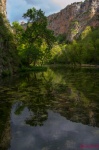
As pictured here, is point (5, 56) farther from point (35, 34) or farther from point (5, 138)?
point (5, 138)

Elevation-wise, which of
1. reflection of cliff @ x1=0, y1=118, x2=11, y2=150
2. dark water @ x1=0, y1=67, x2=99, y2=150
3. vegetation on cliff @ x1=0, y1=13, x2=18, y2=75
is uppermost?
vegetation on cliff @ x1=0, y1=13, x2=18, y2=75

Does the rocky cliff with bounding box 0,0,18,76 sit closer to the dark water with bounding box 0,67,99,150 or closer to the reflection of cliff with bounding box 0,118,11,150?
the dark water with bounding box 0,67,99,150

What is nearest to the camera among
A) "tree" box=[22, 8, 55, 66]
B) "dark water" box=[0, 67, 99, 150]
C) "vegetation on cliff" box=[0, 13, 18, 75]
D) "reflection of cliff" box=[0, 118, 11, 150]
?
"reflection of cliff" box=[0, 118, 11, 150]

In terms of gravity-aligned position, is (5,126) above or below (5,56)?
below

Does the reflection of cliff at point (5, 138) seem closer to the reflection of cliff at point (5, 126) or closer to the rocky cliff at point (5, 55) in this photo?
the reflection of cliff at point (5, 126)

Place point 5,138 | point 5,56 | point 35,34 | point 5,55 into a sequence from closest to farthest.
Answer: point 5,138, point 5,56, point 5,55, point 35,34

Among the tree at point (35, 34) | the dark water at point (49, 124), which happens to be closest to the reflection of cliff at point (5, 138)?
the dark water at point (49, 124)

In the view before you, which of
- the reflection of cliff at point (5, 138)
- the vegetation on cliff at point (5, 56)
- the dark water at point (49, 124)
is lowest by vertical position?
the dark water at point (49, 124)

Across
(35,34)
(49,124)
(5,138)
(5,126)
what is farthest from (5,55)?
(5,138)

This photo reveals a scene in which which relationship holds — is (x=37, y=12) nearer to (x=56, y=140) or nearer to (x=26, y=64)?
(x=26, y=64)

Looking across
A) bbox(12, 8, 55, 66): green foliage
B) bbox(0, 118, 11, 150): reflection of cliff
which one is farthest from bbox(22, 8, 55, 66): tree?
bbox(0, 118, 11, 150): reflection of cliff

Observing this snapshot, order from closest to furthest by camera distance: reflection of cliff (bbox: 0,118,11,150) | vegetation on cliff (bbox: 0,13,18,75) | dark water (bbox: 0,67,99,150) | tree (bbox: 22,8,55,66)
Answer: reflection of cliff (bbox: 0,118,11,150)
dark water (bbox: 0,67,99,150)
vegetation on cliff (bbox: 0,13,18,75)
tree (bbox: 22,8,55,66)

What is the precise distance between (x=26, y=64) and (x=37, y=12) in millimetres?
17434

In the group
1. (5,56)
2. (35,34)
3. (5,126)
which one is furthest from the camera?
(35,34)
